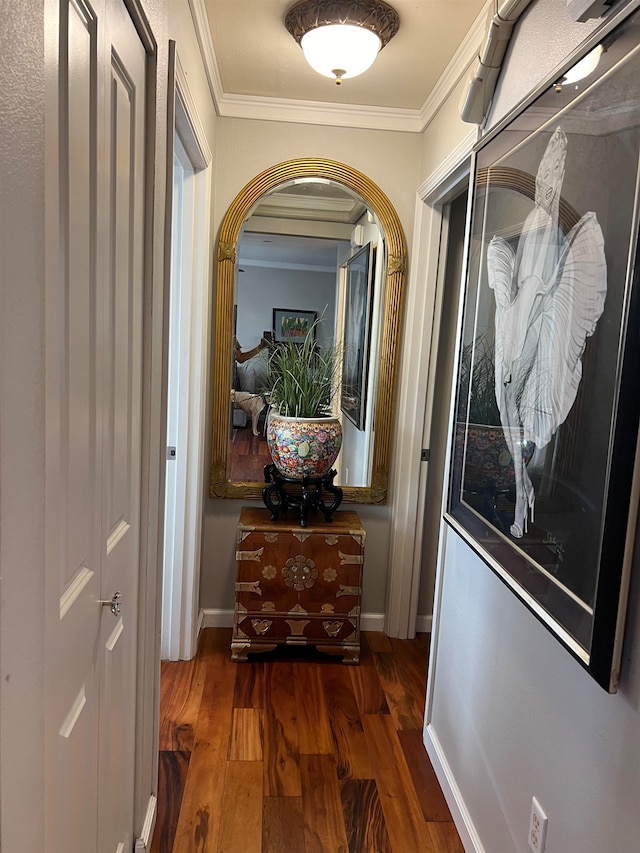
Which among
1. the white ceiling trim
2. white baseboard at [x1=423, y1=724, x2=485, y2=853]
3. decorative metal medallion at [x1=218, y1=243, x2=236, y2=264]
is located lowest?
white baseboard at [x1=423, y1=724, x2=485, y2=853]

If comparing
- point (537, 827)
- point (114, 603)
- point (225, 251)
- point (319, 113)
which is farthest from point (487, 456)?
point (319, 113)

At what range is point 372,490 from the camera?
293 cm

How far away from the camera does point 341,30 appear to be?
6.28ft

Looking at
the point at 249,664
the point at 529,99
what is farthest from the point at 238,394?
the point at 529,99

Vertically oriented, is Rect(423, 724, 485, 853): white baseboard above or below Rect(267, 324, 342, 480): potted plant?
below

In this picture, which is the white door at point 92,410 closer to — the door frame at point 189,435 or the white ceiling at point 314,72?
the white ceiling at point 314,72

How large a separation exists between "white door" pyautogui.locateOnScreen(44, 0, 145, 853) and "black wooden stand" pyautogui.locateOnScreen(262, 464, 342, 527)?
4.32ft

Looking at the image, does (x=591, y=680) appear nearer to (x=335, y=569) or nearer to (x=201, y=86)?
(x=335, y=569)

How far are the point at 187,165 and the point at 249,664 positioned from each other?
6.94 feet

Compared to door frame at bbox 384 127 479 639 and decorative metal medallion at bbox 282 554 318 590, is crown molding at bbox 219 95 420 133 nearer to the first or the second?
door frame at bbox 384 127 479 639

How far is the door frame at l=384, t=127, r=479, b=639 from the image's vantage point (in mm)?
2766

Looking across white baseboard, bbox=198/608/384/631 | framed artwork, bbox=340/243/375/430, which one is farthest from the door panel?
framed artwork, bbox=340/243/375/430

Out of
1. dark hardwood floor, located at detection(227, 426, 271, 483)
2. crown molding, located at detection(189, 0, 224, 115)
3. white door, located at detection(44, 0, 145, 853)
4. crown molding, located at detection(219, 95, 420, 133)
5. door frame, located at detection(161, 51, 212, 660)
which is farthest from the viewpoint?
dark hardwood floor, located at detection(227, 426, 271, 483)

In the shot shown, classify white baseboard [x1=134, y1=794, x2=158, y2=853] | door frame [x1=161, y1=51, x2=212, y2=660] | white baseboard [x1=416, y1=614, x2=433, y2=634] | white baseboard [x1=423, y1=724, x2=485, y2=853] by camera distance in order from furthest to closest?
white baseboard [x1=416, y1=614, x2=433, y2=634] < door frame [x1=161, y1=51, x2=212, y2=660] < white baseboard [x1=423, y1=724, x2=485, y2=853] < white baseboard [x1=134, y1=794, x2=158, y2=853]
